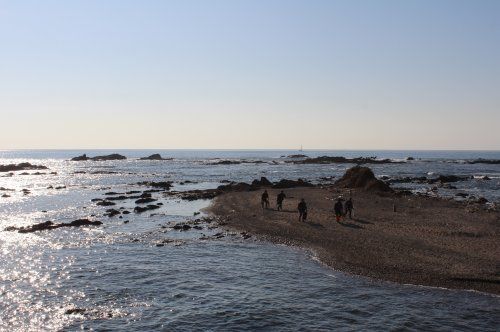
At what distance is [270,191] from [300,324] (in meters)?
44.2

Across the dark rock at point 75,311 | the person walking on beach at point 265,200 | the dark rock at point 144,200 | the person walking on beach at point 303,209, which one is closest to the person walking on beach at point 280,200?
the person walking on beach at point 265,200

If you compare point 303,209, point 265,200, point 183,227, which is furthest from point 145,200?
point 303,209

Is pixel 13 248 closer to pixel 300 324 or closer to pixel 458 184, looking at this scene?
pixel 300 324

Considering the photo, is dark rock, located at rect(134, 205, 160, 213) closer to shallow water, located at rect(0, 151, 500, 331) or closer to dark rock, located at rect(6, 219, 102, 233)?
dark rock, located at rect(6, 219, 102, 233)

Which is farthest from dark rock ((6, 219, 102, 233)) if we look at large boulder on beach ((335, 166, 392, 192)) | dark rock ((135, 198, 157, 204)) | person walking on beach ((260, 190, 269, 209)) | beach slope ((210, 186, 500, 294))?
large boulder on beach ((335, 166, 392, 192))

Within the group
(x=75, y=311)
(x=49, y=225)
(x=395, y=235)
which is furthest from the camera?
(x=49, y=225)

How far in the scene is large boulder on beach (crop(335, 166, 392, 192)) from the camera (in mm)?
55781

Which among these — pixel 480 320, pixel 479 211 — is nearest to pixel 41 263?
pixel 480 320

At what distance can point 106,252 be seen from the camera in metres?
29.1

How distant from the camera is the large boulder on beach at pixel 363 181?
55781 mm

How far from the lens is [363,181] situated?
192ft

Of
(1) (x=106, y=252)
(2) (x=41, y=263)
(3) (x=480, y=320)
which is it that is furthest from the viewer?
(1) (x=106, y=252)

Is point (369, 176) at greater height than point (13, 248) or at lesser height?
greater

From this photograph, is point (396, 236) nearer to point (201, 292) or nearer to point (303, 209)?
point (303, 209)
